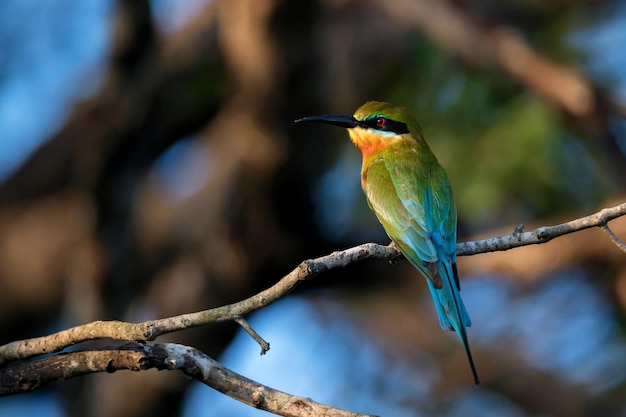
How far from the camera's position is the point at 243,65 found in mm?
5332

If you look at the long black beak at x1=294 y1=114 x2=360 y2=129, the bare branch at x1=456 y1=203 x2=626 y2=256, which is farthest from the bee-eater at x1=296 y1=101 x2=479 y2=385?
the bare branch at x1=456 y1=203 x2=626 y2=256

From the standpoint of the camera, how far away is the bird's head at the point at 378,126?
404 cm

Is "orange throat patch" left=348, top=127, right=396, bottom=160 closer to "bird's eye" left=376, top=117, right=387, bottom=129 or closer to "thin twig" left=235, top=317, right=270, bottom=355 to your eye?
"bird's eye" left=376, top=117, right=387, bottom=129

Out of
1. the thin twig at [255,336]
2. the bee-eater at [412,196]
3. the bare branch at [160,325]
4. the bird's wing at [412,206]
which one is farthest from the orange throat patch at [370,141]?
the thin twig at [255,336]

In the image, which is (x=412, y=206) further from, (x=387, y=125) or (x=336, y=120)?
(x=336, y=120)

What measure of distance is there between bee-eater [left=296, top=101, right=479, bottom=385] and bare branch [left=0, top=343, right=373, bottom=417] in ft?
2.42

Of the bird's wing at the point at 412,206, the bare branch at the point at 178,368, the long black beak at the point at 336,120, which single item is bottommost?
the bare branch at the point at 178,368

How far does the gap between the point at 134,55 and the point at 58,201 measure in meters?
2.34

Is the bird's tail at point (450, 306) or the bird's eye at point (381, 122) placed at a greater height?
the bird's eye at point (381, 122)

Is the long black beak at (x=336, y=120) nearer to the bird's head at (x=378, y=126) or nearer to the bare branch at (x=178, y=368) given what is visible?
the bird's head at (x=378, y=126)

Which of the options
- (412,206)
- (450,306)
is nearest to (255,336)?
(450,306)

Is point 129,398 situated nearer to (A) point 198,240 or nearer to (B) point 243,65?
(A) point 198,240

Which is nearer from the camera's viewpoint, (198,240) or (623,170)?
(623,170)

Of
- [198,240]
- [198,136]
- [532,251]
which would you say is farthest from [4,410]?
[532,251]
